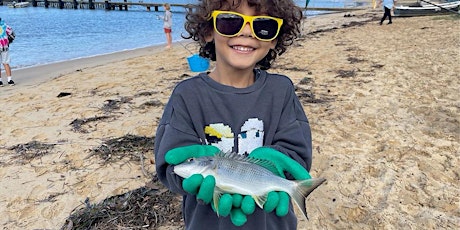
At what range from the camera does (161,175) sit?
1786 millimetres

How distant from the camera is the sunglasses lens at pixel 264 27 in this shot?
6.31 ft

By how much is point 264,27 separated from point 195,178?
92 cm

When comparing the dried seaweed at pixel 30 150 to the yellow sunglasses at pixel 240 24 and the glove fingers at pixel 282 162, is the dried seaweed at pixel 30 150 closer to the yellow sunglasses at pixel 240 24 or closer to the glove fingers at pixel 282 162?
the yellow sunglasses at pixel 240 24

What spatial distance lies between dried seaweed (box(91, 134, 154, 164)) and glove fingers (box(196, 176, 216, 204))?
11.0 ft

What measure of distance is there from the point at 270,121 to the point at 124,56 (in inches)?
611

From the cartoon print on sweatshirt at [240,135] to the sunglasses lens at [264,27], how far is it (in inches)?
18.1

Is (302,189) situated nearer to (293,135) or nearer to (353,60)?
(293,135)

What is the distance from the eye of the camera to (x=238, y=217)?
5.24 ft

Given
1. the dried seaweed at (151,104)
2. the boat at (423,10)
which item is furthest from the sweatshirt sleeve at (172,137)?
the boat at (423,10)

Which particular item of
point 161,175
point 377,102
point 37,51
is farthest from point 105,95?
point 37,51

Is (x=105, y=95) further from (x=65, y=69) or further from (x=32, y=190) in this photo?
(x=65, y=69)

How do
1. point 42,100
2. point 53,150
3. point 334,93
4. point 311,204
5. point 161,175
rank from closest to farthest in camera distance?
point 161,175, point 311,204, point 53,150, point 334,93, point 42,100

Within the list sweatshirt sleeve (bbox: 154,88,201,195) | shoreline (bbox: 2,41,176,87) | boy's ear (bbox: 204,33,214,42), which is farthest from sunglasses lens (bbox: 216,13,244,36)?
shoreline (bbox: 2,41,176,87)

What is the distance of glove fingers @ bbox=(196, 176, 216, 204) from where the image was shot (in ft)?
4.96
